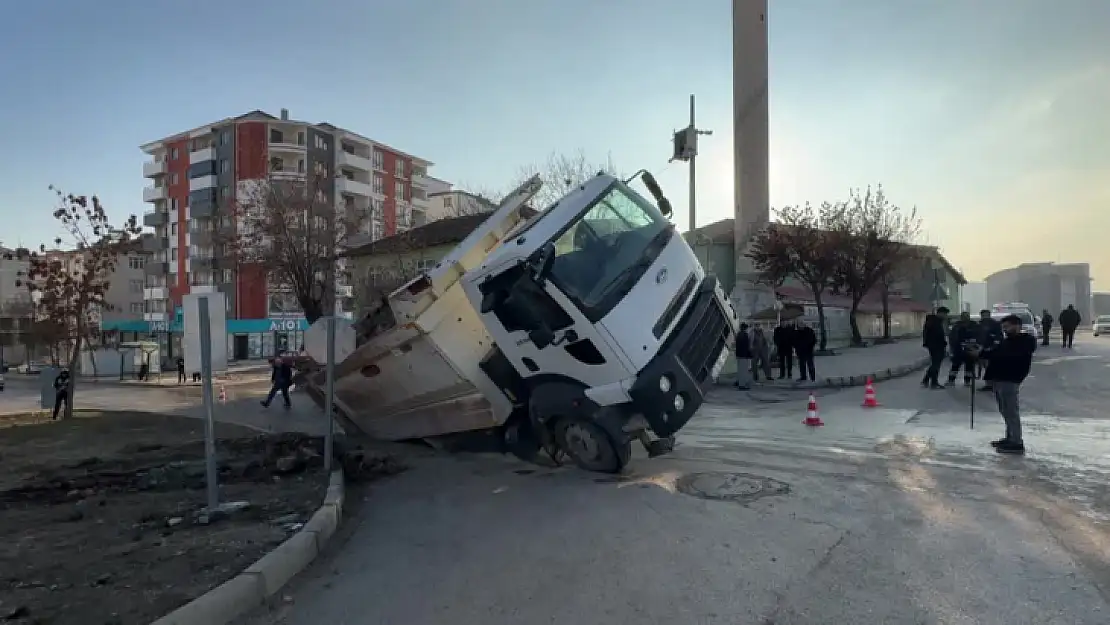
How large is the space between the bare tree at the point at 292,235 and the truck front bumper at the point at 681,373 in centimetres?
2251

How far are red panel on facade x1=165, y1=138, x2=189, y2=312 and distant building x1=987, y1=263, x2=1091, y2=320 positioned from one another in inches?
3433

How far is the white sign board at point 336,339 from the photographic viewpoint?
8.21m

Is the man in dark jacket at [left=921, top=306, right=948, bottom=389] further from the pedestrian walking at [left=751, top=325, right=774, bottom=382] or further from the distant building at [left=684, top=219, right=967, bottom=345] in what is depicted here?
the distant building at [left=684, top=219, right=967, bottom=345]

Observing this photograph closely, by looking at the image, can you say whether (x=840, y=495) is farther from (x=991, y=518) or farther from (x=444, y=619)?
(x=444, y=619)

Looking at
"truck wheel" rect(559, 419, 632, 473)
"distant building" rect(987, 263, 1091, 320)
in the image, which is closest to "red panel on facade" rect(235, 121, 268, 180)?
"truck wheel" rect(559, 419, 632, 473)

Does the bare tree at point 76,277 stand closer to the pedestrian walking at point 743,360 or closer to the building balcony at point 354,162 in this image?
the pedestrian walking at point 743,360

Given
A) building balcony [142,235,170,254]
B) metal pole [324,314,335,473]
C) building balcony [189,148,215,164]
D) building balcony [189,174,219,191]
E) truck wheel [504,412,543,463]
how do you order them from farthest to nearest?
building balcony [142,235,170,254] → building balcony [189,148,215,164] → building balcony [189,174,219,191] → truck wheel [504,412,543,463] → metal pole [324,314,335,473]

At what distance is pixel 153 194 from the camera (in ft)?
235

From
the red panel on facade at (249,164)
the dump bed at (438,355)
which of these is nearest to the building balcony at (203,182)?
the red panel on facade at (249,164)

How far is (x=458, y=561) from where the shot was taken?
5.02 metres

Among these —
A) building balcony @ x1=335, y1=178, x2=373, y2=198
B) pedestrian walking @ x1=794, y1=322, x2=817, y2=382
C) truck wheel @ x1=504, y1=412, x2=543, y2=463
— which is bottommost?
truck wheel @ x1=504, y1=412, x2=543, y2=463

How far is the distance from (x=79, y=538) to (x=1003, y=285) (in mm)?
108465

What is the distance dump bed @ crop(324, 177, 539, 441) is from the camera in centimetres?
775

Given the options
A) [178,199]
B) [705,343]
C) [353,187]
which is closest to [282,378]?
[705,343]
